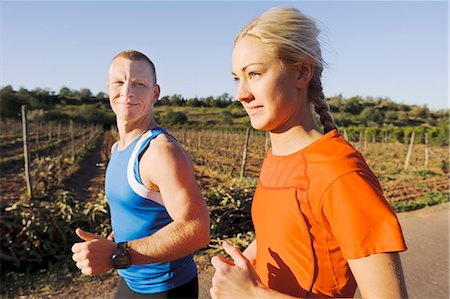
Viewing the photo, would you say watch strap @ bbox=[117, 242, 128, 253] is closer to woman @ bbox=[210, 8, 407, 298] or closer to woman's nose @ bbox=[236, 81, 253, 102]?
woman @ bbox=[210, 8, 407, 298]

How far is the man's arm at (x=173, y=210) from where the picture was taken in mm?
1572

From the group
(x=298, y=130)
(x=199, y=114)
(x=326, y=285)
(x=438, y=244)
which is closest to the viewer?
(x=326, y=285)

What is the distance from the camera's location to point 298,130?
119 cm

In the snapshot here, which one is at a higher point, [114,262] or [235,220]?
[114,262]

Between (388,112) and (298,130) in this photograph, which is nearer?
(298,130)

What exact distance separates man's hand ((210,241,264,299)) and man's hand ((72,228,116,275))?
0.61 metres

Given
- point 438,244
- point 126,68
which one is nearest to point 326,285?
point 126,68

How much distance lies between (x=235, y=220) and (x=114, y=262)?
459cm

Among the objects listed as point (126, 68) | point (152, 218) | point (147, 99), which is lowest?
point (152, 218)

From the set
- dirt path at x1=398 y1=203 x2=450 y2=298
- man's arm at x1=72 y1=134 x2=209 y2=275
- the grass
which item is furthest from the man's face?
the grass

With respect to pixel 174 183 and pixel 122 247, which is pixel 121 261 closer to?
pixel 122 247

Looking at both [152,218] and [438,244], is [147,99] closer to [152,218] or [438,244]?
[152,218]

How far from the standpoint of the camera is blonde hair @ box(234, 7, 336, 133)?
1.09 m

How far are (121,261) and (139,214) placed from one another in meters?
0.27
